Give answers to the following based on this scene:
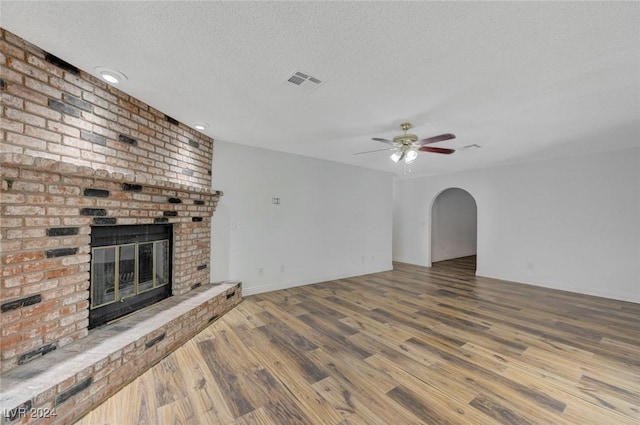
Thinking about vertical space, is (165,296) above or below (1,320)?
below

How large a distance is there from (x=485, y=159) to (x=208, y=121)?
4.90m

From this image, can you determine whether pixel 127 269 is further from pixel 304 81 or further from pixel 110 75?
Result: pixel 304 81

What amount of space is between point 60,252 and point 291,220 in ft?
10.4

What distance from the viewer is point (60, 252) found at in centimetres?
193

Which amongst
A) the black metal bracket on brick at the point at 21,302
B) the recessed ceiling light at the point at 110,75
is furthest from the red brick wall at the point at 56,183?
the recessed ceiling light at the point at 110,75

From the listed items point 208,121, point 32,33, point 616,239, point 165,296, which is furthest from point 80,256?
point 616,239

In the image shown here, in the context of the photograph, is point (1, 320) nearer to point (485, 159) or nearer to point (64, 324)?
point (64, 324)

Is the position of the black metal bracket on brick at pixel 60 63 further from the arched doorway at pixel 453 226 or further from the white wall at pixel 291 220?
the arched doorway at pixel 453 226

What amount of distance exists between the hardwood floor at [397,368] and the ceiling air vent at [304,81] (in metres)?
2.49

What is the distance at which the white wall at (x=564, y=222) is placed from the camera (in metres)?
4.22

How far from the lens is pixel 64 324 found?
1.94m

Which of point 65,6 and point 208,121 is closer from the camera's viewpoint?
point 65,6

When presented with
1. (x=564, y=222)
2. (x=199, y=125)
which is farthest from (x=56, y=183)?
(x=564, y=222)

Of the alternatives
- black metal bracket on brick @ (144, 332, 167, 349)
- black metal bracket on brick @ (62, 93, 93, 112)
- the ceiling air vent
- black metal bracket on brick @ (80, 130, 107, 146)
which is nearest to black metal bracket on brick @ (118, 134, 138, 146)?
black metal bracket on brick @ (80, 130, 107, 146)
